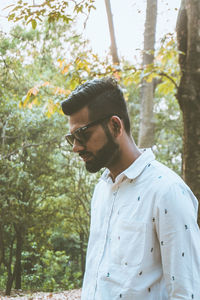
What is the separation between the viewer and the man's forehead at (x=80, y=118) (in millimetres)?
1548

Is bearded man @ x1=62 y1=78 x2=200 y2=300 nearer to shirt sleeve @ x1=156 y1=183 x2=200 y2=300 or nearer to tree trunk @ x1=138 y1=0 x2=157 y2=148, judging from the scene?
shirt sleeve @ x1=156 y1=183 x2=200 y2=300

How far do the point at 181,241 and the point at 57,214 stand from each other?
31.0ft

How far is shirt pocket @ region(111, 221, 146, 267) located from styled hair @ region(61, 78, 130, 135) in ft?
1.64

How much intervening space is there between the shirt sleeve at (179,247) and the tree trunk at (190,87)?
2057mm

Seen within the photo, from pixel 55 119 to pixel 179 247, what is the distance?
842 centimetres

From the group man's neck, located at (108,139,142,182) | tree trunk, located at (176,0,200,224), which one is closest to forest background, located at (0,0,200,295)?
tree trunk, located at (176,0,200,224)

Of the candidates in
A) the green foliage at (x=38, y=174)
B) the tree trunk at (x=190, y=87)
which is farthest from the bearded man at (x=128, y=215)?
the green foliage at (x=38, y=174)

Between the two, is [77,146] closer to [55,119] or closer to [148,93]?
[148,93]

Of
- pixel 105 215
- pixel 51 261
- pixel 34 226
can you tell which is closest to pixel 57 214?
pixel 34 226

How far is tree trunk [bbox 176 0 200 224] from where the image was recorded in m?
3.19

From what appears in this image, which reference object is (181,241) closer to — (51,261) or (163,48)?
(163,48)

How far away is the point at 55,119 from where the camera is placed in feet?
30.6

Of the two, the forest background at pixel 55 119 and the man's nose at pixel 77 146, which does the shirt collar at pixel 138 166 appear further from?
the forest background at pixel 55 119

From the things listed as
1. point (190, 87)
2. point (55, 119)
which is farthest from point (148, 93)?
point (55, 119)
